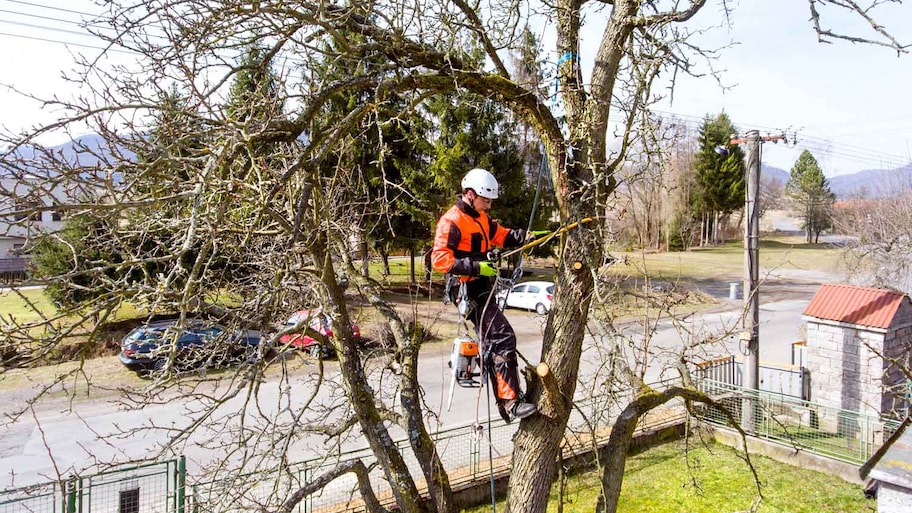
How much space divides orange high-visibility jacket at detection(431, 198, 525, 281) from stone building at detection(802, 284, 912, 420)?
32.5ft

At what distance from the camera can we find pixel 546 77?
4.30 m

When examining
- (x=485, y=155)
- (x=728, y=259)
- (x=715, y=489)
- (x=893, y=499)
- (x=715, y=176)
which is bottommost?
(x=715, y=489)

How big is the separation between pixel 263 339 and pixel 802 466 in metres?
11.0

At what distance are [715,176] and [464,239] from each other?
5066 centimetres

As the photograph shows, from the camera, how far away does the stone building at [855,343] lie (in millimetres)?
11338

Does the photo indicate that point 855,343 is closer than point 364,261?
No

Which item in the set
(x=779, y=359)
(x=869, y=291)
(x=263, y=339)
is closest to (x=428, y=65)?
(x=263, y=339)

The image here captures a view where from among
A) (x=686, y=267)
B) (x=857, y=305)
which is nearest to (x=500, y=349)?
(x=857, y=305)

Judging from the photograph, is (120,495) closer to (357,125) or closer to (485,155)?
(357,125)

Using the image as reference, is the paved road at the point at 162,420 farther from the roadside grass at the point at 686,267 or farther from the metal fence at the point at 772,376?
the roadside grass at the point at 686,267

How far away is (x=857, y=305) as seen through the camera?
38.9 ft

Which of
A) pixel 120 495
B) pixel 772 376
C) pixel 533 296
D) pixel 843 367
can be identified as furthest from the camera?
pixel 533 296

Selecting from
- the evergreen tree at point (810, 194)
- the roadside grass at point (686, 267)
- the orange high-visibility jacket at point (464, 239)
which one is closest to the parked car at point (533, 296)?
the roadside grass at point (686, 267)

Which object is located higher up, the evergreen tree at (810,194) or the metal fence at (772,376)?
the evergreen tree at (810,194)
